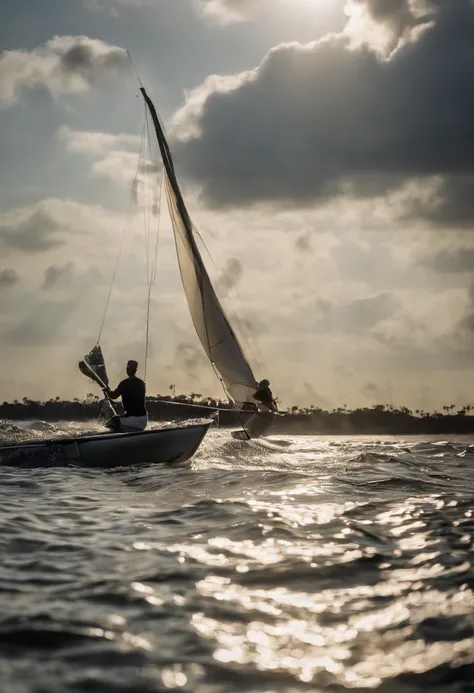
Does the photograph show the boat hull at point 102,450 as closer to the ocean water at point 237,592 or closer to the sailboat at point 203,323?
the sailboat at point 203,323

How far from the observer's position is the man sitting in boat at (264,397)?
30719mm

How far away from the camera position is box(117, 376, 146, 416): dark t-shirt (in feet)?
67.9

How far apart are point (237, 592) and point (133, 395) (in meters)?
14.8

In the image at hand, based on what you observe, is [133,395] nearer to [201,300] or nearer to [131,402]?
[131,402]

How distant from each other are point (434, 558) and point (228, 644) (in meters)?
3.47

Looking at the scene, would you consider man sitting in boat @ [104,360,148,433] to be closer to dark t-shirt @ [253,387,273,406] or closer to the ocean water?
the ocean water

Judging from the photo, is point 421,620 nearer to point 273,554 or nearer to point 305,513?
point 273,554

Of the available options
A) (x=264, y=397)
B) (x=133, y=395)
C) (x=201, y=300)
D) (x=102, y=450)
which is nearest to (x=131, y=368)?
(x=133, y=395)

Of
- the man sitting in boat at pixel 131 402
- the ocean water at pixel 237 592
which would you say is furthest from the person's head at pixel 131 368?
the ocean water at pixel 237 592

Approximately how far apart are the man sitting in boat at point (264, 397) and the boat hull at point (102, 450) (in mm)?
11108

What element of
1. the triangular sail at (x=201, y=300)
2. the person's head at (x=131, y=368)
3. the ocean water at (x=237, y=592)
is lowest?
the ocean water at (x=237, y=592)

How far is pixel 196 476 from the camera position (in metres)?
16.1

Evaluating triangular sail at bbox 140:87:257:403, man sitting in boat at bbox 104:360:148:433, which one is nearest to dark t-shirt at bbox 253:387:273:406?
triangular sail at bbox 140:87:257:403

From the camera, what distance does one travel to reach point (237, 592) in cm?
627
